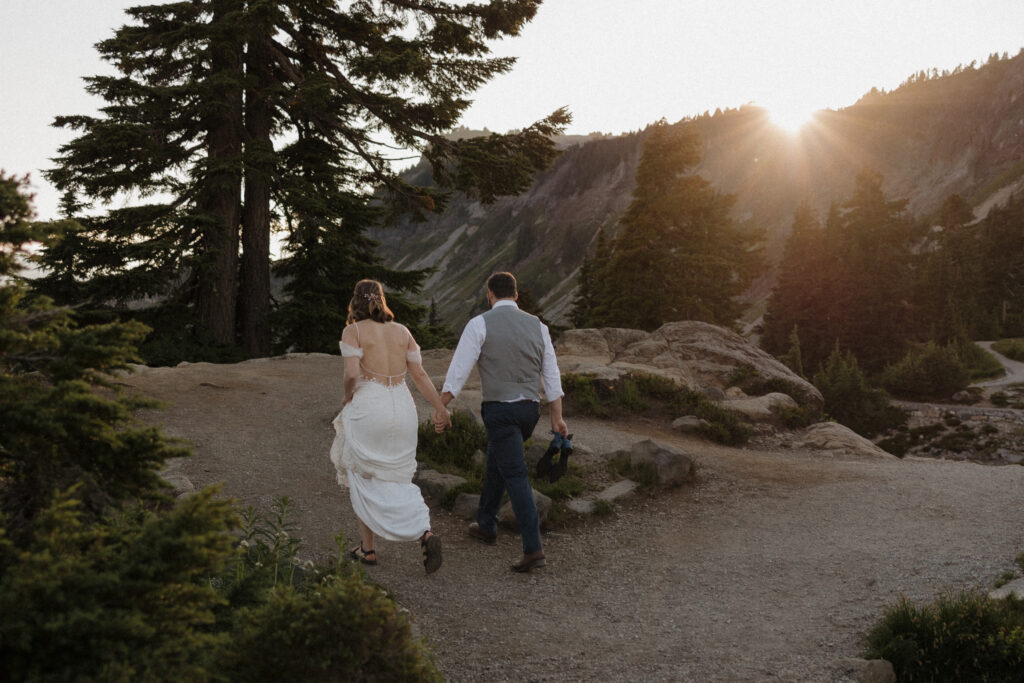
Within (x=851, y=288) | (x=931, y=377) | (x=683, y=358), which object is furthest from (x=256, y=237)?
(x=851, y=288)

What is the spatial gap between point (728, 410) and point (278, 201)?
11.8m

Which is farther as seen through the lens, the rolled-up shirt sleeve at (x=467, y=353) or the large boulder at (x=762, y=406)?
the large boulder at (x=762, y=406)

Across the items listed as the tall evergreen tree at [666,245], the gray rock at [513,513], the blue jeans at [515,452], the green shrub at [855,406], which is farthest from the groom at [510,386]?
the tall evergreen tree at [666,245]

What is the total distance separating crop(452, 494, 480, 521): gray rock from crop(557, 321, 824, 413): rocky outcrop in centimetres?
577

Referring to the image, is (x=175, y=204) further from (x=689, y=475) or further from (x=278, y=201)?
(x=689, y=475)

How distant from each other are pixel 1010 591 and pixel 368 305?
4.71 m

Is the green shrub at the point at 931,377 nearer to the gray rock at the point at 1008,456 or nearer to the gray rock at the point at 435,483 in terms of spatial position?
the gray rock at the point at 1008,456

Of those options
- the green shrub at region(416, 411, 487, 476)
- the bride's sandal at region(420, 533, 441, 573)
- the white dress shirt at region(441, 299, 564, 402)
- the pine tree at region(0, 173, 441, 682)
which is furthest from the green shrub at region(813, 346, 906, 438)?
the pine tree at region(0, 173, 441, 682)

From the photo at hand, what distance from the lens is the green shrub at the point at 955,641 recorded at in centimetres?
349

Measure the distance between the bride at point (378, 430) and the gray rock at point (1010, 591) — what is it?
3.74 m

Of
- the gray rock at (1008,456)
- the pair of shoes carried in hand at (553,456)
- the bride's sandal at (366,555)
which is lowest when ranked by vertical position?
the gray rock at (1008,456)

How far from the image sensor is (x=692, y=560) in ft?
19.8

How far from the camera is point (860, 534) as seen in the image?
254 inches

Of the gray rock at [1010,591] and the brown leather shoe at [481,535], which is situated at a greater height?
the gray rock at [1010,591]
